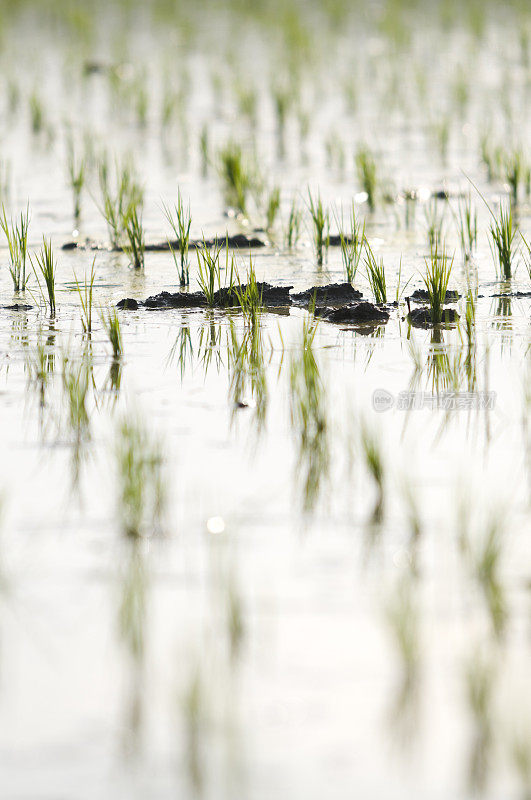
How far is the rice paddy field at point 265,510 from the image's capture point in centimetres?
168

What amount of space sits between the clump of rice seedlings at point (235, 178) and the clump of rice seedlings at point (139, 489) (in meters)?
3.43

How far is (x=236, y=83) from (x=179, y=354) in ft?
22.0

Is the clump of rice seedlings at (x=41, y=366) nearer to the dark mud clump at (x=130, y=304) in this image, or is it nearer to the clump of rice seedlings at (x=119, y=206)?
the dark mud clump at (x=130, y=304)

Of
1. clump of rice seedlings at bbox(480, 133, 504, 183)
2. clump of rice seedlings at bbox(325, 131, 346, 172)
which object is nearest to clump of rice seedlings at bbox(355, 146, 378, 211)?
clump of rice seedlings at bbox(480, 133, 504, 183)

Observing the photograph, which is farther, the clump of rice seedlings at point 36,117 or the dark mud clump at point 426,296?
the clump of rice seedlings at point 36,117

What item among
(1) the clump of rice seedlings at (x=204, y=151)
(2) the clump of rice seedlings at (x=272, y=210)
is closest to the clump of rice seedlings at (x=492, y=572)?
(2) the clump of rice seedlings at (x=272, y=210)

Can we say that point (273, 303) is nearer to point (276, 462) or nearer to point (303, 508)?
point (276, 462)

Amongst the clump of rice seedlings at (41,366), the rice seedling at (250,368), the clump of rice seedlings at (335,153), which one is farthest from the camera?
the clump of rice seedlings at (335,153)

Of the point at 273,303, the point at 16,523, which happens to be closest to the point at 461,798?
the point at 16,523

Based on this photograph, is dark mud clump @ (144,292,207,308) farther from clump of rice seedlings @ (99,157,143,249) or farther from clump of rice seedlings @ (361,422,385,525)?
clump of rice seedlings @ (361,422,385,525)

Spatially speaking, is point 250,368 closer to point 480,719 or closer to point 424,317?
point 424,317

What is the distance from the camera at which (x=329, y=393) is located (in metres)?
3.26

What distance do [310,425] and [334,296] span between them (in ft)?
5.10

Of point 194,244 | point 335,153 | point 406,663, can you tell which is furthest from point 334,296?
point 335,153
